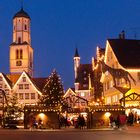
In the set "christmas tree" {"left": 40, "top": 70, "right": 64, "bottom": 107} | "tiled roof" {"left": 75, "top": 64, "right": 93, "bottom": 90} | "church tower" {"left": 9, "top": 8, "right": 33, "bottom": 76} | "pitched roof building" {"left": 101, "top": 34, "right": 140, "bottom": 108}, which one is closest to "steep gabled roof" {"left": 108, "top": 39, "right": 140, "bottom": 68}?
"pitched roof building" {"left": 101, "top": 34, "right": 140, "bottom": 108}

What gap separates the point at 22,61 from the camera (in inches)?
5679

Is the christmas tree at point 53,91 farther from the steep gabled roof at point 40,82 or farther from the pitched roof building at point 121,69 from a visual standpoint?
the steep gabled roof at point 40,82

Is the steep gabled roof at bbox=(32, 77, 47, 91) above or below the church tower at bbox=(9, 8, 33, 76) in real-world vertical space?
below

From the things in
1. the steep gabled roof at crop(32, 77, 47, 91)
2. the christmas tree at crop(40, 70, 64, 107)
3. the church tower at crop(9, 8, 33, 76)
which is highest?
the church tower at crop(9, 8, 33, 76)

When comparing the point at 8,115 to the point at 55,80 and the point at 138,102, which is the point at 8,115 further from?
the point at 55,80

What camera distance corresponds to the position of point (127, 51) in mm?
71250

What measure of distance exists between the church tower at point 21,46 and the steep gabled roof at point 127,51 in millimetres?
70683

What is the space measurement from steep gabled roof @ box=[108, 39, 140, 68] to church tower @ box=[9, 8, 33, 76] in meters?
70.7

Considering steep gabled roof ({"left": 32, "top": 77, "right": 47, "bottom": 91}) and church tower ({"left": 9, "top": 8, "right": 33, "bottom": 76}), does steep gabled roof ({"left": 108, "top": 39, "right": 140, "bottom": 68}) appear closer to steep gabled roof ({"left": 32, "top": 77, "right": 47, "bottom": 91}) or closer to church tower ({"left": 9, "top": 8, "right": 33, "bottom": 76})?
steep gabled roof ({"left": 32, "top": 77, "right": 47, "bottom": 91})

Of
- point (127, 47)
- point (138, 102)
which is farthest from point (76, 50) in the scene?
point (138, 102)

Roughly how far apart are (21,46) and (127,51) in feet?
260

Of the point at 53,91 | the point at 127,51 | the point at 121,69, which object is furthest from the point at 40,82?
the point at 121,69

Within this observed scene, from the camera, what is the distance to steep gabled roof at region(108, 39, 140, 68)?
225 ft

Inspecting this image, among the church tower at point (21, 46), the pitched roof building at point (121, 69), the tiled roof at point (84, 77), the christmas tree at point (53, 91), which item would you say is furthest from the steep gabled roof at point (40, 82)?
the pitched roof building at point (121, 69)
